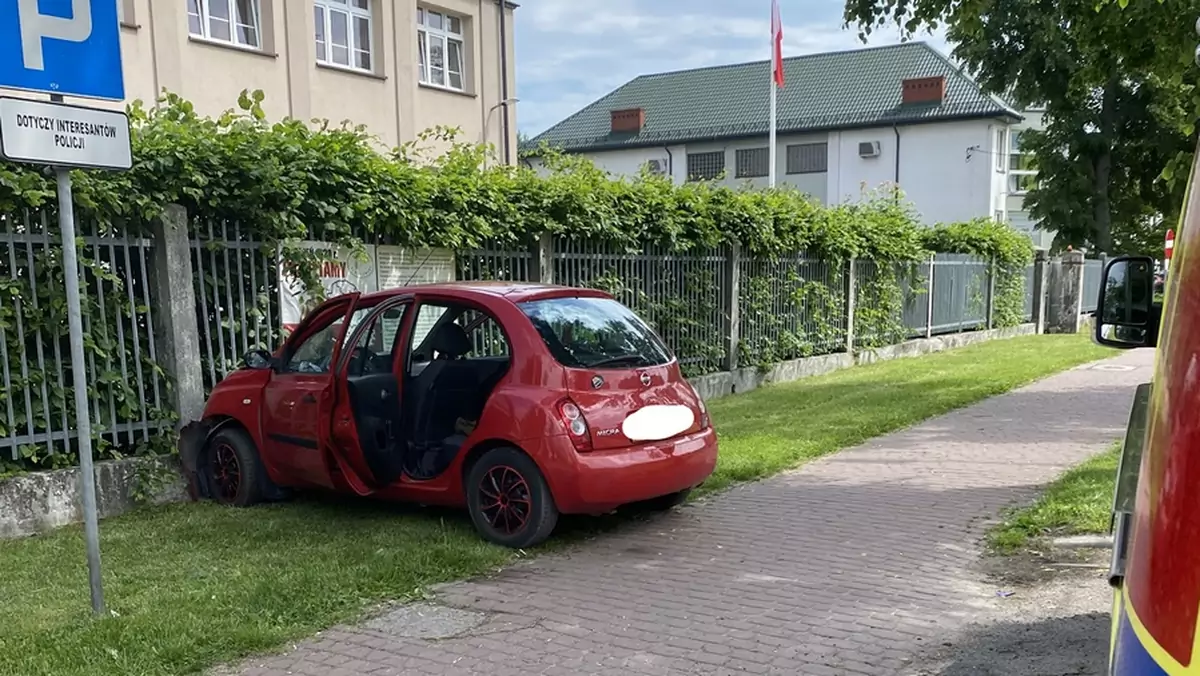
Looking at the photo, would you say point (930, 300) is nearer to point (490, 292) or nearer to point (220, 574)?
point (490, 292)

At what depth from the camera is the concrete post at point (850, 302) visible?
15812 millimetres

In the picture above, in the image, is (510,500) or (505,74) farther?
(505,74)

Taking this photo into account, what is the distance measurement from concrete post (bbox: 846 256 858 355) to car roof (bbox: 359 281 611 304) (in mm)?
10100

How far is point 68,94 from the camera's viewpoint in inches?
170

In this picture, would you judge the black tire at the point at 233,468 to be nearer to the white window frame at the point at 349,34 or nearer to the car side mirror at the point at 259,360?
the car side mirror at the point at 259,360

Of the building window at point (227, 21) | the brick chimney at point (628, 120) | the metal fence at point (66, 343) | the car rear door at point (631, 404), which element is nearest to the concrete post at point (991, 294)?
the building window at point (227, 21)

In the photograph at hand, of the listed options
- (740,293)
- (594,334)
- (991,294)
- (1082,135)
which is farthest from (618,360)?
(1082,135)

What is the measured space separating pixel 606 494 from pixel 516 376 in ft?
3.02

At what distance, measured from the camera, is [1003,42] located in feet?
93.8

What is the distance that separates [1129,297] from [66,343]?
671 cm

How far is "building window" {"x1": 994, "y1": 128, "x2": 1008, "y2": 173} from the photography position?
3784 centimetres

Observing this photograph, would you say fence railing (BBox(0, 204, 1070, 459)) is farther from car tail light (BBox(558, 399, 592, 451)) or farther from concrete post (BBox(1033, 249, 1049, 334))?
concrete post (BBox(1033, 249, 1049, 334))

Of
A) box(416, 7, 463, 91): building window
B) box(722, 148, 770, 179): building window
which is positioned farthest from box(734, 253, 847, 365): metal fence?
box(722, 148, 770, 179): building window

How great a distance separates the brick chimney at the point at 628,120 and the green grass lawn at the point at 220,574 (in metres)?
39.2
